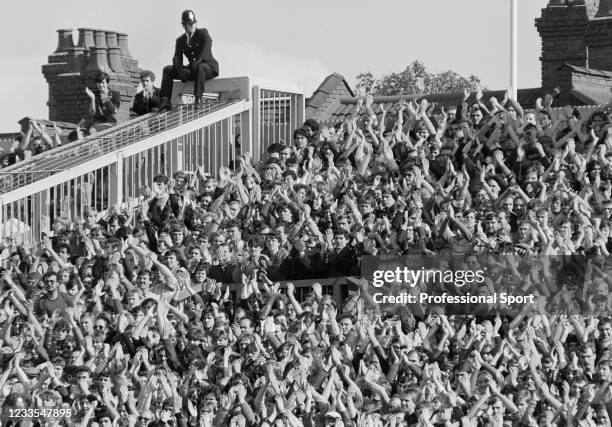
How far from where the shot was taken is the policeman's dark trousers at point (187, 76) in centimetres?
2867

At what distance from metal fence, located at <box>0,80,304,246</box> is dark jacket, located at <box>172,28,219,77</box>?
22.6 inches

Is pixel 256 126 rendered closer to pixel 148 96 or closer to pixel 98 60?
pixel 148 96

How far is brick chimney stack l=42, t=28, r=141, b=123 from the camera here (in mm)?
36719

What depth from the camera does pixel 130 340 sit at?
23828 millimetres

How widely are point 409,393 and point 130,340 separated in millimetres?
3287

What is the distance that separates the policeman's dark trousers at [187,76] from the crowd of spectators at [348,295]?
101 inches

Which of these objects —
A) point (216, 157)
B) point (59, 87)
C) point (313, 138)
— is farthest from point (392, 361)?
point (59, 87)

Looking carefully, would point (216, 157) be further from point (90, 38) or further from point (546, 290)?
point (90, 38)

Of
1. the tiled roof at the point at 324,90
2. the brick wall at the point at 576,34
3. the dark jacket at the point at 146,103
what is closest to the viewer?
the dark jacket at the point at 146,103

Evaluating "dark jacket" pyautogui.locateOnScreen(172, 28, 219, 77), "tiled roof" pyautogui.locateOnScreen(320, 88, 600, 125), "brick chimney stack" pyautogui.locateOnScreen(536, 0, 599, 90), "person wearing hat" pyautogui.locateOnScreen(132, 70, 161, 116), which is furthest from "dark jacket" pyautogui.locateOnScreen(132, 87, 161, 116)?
"brick chimney stack" pyautogui.locateOnScreen(536, 0, 599, 90)

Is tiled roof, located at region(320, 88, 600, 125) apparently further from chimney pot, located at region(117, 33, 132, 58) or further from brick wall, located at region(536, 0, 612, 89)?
chimney pot, located at region(117, 33, 132, 58)

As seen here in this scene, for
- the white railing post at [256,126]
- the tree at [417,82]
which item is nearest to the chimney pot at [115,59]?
the white railing post at [256,126]

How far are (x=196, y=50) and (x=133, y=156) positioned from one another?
165 cm

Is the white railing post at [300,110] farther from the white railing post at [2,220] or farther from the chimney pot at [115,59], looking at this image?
the chimney pot at [115,59]
